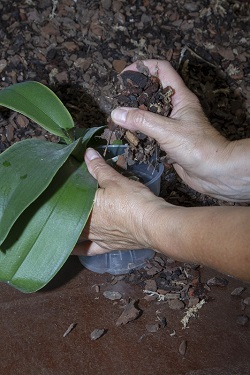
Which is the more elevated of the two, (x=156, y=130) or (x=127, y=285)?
(x=156, y=130)

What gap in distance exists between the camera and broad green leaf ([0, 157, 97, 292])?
1.05 metres

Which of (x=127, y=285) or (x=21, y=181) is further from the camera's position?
(x=127, y=285)

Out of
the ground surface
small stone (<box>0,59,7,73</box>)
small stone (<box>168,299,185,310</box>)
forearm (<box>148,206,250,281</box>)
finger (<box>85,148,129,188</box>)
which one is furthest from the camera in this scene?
small stone (<box>0,59,7,73</box>)

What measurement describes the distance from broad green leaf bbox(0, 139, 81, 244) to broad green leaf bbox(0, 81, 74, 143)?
0.06 m

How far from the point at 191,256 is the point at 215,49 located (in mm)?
1338

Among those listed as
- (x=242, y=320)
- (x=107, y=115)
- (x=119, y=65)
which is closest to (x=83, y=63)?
(x=119, y=65)

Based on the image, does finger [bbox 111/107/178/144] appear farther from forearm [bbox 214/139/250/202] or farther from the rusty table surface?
the rusty table surface

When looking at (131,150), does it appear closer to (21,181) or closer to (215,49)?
(21,181)

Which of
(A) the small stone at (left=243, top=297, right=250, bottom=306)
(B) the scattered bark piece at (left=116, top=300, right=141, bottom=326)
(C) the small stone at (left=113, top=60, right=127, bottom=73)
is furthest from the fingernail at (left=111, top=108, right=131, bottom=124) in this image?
(C) the small stone at (left=113, top=60, right=127, bottom=73)

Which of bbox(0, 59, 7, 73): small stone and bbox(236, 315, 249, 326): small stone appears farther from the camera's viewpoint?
bbox(0, 59, 7, 73): small stone

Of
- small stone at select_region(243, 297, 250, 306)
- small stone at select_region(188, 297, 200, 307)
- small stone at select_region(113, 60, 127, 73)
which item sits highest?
small stone at select_region(113, 60, 127, 73)

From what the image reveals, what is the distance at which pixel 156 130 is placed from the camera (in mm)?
1137

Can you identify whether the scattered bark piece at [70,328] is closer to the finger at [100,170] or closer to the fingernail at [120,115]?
the finger at [100,170]

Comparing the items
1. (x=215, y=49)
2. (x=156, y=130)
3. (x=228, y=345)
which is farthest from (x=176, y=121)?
(x=215, y=49)
